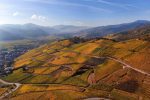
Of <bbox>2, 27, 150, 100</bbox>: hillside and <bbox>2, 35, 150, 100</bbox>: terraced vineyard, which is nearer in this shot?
<bbox>2, 35, 150, 100</bbox>: terraced vineyard

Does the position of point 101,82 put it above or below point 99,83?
above

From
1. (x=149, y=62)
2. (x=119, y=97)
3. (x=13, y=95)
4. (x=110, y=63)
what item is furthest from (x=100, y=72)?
(x=13, y=95)

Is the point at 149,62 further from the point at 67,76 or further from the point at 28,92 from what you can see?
the point at 28,92

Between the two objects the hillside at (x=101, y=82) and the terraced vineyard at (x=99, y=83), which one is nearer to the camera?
the terraced vineyard at (x=99, y=83)

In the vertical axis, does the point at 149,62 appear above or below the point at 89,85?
above

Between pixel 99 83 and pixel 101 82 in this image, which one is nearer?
pixel 99 83

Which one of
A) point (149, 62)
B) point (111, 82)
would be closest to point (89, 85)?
point (111, 82)

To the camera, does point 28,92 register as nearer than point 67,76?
Yes

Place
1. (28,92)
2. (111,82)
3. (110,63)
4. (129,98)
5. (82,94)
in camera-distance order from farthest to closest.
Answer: (110,63) → (28,92) → (111,82) → (82,94) → (129,98)

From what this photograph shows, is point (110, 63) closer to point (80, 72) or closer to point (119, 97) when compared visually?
point (80, 72)

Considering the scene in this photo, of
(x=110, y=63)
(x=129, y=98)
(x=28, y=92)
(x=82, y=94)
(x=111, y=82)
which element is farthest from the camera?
(x=110, y=63)
